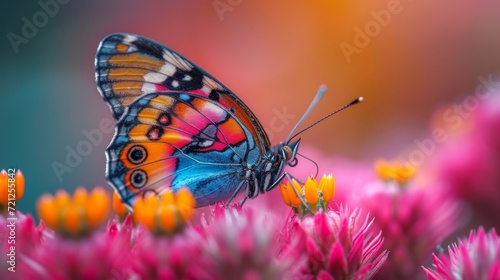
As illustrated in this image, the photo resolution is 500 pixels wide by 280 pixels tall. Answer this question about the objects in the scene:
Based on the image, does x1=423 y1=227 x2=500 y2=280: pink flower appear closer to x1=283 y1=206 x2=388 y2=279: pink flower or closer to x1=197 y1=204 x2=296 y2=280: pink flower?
x1=283 y1=206 x2=388 y2=279: pink flower

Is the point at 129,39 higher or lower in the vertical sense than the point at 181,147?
higher

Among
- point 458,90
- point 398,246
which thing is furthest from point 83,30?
point 398,246

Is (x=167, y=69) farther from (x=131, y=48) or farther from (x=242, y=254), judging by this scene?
(x=242, y=254)

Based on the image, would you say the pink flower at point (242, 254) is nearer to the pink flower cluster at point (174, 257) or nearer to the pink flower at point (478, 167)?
the pink flower cluster at point (174, 257)

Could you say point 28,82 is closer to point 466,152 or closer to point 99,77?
point 99,77

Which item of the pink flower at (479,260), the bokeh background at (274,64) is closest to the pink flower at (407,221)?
the pink flower at (479,260)

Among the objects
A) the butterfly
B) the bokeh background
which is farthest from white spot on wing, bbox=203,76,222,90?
the bokeh background

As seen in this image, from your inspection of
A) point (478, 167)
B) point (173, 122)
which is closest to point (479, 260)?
point (173, 122)
